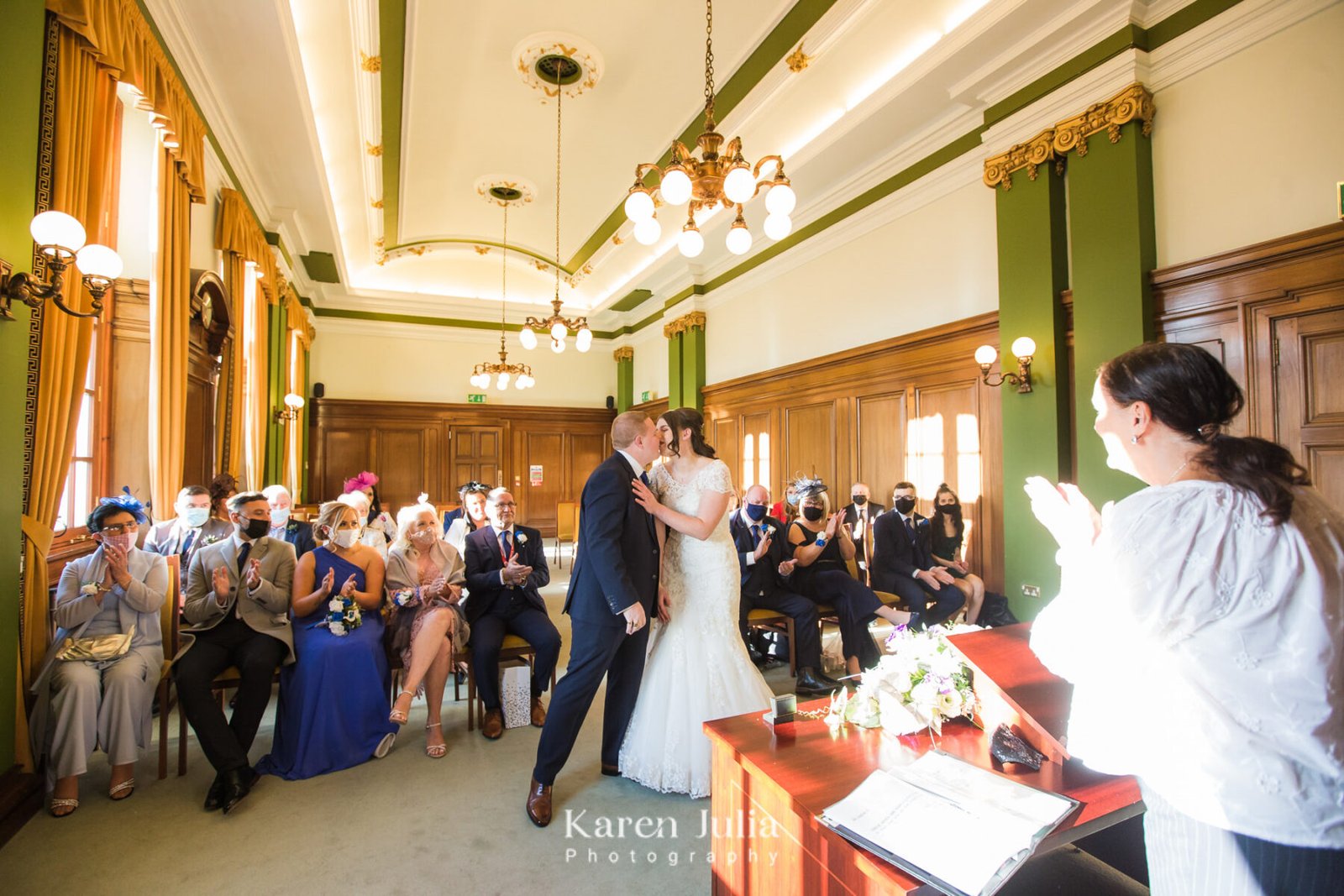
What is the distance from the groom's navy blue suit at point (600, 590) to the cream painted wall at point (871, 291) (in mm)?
4021

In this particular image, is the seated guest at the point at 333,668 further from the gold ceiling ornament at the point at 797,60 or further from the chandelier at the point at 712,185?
the gold ceiling ornament at the point at 797,60

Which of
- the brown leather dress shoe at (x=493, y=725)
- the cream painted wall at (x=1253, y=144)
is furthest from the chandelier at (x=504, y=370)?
the cream painted wall at (x=1253, y=144)

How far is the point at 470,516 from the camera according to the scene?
204 inches

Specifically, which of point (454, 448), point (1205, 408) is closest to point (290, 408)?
point (454, 448)

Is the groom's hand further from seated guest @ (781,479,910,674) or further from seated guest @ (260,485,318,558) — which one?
seated guest @ (260,485,318,558)

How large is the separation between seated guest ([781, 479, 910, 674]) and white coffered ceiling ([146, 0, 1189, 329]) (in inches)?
133

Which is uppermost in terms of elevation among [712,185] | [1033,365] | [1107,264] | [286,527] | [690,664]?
[712,185]

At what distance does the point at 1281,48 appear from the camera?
358 cm

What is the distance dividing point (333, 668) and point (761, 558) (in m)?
2.71

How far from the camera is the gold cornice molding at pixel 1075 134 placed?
4.05m

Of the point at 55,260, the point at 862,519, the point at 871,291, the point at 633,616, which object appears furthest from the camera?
the point at 871,291

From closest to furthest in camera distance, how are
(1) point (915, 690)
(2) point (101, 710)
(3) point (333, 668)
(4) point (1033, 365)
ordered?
(1) point (915, 690), (2) point (101, 710), (3) point (333, 668), (4) point (1033, 365)

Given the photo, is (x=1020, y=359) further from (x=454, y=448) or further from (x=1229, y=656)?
(x=454, y=448)

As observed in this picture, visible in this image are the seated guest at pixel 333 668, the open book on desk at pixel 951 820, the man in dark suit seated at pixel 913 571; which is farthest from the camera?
the man in dark suit seated at pixel 913 571
